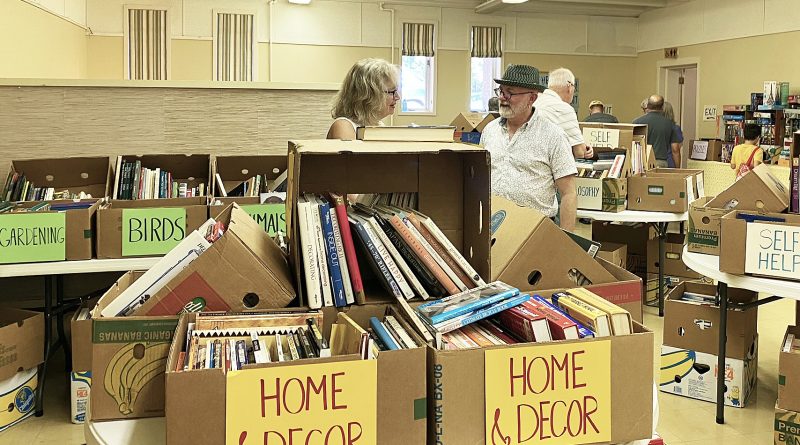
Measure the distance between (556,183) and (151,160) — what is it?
83.4 inches

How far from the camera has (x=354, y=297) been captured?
1.84m

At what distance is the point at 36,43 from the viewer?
7758 millimetres

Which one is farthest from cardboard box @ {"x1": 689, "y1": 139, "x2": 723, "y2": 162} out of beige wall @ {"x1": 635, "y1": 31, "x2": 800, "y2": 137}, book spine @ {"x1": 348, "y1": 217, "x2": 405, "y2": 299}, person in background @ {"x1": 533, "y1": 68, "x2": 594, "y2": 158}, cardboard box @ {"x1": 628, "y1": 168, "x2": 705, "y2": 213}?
book spine @ {"x1": 348, "y1": 217, "x2": 405, "y2": 299}

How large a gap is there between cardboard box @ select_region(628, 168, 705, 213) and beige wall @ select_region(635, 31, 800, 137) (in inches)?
237

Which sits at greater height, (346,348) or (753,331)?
(346,348)

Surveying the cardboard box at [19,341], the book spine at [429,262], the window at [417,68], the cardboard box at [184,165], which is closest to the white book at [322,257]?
the book spine at [429,262]

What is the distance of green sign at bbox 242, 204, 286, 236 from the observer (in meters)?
3.48

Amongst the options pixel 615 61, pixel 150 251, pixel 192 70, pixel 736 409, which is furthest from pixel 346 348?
pixel 615 61

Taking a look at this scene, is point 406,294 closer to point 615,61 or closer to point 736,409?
point 736,409

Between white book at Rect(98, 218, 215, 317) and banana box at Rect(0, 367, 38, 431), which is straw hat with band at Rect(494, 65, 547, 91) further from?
Answer: banana box at Rect(0, 367, 38, 431)

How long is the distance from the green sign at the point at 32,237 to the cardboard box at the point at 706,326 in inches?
114

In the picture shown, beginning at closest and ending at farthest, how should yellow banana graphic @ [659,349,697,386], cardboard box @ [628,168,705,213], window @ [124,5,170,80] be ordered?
yellow banana graphic @ [659,349,697,386] → cardboard box @ [628,168,705,213] → window @ [124,5,170,80]

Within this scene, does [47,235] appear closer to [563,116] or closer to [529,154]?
[529,154]

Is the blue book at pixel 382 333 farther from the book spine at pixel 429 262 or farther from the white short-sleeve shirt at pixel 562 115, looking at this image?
the white short-sleeve shirt at pixel 562 115
